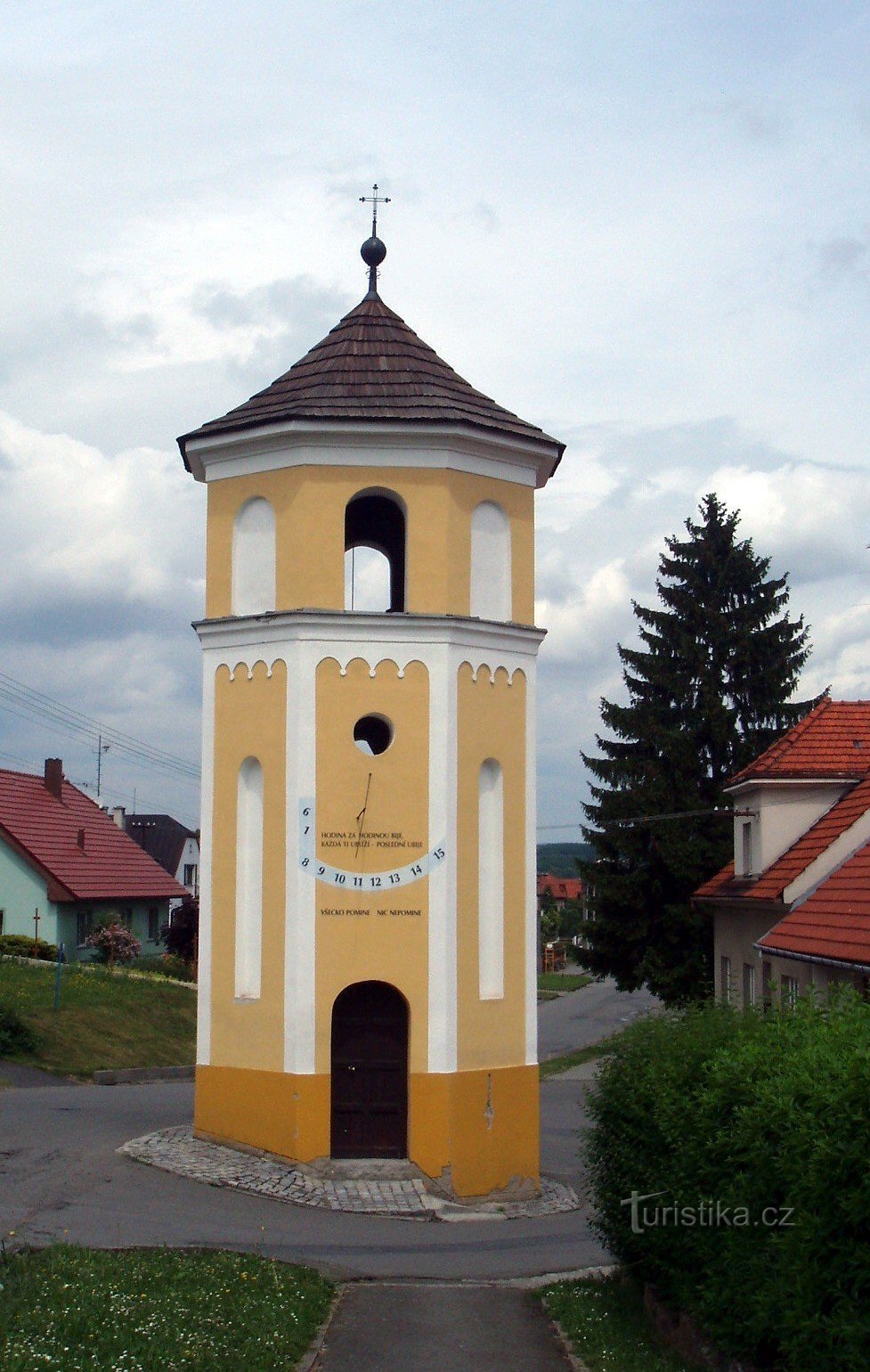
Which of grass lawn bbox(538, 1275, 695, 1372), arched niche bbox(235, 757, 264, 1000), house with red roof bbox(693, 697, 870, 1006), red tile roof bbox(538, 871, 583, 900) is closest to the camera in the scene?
grass lawn bbox(538, 1275, 695, 1372)

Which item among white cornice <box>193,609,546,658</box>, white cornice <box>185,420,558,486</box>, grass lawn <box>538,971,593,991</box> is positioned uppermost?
white cornice <box>185,420,558,486</box>

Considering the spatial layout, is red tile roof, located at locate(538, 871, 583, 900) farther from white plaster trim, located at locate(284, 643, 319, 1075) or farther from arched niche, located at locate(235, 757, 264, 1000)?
white plaster trim, located at locate(284, 643, 319, 1075)

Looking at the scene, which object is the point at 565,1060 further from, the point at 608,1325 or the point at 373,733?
the point at 608,1325

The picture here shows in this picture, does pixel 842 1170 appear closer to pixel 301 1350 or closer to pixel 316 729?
pixel 301 1350

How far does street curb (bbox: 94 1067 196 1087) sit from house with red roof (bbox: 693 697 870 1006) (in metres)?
10.0

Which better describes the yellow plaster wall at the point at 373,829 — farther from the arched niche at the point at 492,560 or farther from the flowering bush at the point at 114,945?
the flowering bush at the point at 114,945

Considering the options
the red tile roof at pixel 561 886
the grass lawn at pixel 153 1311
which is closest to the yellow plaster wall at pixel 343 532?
the grass lawn at pixel 153 1311

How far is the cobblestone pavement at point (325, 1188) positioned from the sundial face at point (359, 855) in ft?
10.4

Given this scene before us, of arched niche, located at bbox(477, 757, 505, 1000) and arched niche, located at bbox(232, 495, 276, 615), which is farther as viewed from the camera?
arched niche, located at bbox(232, 495, 276, 615)

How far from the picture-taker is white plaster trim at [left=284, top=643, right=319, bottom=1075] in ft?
54.7

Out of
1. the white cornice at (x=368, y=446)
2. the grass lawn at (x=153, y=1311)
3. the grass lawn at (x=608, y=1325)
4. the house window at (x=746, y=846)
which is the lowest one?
the grass lawn at (x=608, y=1325)

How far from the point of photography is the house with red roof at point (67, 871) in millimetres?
39531

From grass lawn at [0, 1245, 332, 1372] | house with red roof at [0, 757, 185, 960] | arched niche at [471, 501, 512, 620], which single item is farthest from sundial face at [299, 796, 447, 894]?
house with red roof at [0, 757, 185, 960]

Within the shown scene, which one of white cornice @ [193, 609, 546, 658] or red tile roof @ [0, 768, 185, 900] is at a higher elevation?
white cornice @ [193, 609, 546, 658]
